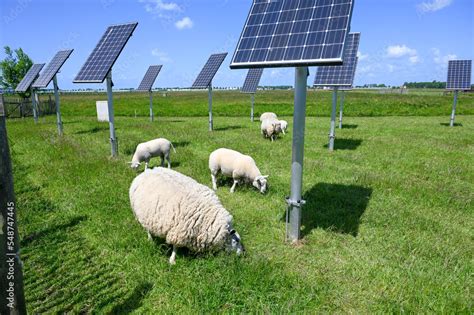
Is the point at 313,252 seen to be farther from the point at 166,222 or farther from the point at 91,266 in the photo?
the point at 91,266

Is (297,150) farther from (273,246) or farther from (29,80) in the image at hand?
(29,80)

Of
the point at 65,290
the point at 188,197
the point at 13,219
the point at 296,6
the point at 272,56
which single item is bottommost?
the point at 65,290

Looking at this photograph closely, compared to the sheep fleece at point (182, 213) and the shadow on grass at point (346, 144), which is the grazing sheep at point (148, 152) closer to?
the sheep fleece at point (182, 213)

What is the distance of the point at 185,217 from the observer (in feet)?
16.9

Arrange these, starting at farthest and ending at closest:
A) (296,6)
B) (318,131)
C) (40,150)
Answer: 1. (318,131)
2. (40,150)
3. (296,6)

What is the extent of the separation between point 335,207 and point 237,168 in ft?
8.87

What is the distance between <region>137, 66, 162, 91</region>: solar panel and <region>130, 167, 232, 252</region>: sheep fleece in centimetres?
2173

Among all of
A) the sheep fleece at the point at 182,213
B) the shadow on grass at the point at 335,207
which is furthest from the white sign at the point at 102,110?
the sheep fleece at the point at 182,213

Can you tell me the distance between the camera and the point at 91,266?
16.9ft

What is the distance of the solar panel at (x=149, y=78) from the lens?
25.9 meters

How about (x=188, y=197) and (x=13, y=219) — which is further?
(x=188, y=197)

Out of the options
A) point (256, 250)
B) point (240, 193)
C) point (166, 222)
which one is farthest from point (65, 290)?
point (240, 193)

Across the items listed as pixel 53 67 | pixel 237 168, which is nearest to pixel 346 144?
pixel 237 168

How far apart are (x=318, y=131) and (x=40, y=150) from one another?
1511 centimetres
